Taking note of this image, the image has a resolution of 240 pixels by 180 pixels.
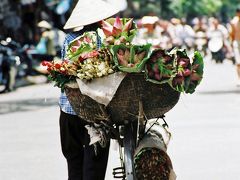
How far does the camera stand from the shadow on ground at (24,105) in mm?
16609

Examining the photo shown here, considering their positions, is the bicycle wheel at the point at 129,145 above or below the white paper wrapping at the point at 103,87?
below

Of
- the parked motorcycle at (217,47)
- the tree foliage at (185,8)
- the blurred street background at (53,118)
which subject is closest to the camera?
the blurred street background at (53,118)

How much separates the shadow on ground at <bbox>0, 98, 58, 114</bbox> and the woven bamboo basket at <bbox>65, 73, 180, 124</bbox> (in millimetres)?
10256

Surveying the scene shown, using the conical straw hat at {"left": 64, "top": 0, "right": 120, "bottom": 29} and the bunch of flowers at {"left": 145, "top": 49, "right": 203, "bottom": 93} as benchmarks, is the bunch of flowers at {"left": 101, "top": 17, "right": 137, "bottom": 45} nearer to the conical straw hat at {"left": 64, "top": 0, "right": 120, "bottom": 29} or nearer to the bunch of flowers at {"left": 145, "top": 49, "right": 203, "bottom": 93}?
the bunch of flowers at {"left": 145, "top": 49, "right": 203, "bottom": 93}

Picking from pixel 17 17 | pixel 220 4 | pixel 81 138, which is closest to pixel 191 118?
pixel 81 138

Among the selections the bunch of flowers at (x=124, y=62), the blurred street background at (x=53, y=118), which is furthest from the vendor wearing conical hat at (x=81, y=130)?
the bunch of flowers at (x=124, y=62)

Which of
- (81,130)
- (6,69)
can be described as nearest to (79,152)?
(81,130)

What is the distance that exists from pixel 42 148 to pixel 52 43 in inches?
580

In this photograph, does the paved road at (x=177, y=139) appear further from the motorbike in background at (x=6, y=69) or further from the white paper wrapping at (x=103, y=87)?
the motorbike in background at (x=6, y=69)

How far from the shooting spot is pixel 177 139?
1119 centimetres

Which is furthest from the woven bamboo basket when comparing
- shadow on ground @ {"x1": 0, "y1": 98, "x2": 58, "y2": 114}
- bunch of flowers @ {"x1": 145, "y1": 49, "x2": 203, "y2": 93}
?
shadow on ground @ {"x1": 0, "y1": 98, "x2": 58, "y2": 114}

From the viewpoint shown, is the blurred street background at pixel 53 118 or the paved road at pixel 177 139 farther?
the blurred street background at pixel 53 118

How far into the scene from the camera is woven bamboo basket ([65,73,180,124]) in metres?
5.70

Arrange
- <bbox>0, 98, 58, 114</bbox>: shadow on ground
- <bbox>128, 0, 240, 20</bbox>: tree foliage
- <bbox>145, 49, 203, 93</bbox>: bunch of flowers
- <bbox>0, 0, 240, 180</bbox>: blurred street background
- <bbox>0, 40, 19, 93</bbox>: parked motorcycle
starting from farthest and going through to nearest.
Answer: <bbox>128, 0, 240, 20</bbox>: tree foliage < <bbox>0, 40, 19, 93</bbox>: parked motorcycle < <bbox>0, 98, 58, 114</bbox>: shadow on ground < <bbox>0, 0, 240, 180</bbox>: blurred street background < <bbox>145, 49, 203, 93</bbox>: bunch of flowers
